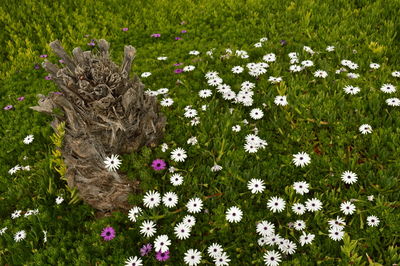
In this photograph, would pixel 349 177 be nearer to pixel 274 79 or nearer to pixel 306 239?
pixel 306 239

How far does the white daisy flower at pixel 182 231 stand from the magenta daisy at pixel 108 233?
2.04 ft

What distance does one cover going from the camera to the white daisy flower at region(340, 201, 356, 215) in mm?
3287

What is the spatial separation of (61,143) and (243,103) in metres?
2.32

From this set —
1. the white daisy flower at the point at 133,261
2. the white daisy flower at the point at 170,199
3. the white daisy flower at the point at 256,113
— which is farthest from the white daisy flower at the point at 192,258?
the white daisy flower at the point at 256,113

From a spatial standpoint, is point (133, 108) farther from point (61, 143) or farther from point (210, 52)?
point (210, 52)

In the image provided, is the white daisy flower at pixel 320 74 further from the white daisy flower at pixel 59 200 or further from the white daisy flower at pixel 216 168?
the white daisy flower at pixel 59 200

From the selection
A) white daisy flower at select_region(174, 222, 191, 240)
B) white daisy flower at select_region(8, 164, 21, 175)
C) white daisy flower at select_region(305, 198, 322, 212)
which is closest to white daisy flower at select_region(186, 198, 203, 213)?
white daisy flower at select_region(174, 222, 191, 240)

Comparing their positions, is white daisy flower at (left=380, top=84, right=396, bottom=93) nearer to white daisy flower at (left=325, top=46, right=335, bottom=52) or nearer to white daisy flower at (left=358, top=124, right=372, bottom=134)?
white daisy flower at (left=358, top=124, right=372, bottom=134)

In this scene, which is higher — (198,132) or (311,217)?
(198,132)

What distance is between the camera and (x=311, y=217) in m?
3.37

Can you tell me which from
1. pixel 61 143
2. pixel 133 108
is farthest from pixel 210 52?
pixel 61 143

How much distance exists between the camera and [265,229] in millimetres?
3217

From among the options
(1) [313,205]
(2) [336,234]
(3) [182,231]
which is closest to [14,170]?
(3) [182,231]

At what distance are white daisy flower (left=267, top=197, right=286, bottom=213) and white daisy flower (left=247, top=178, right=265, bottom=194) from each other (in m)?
0.16
